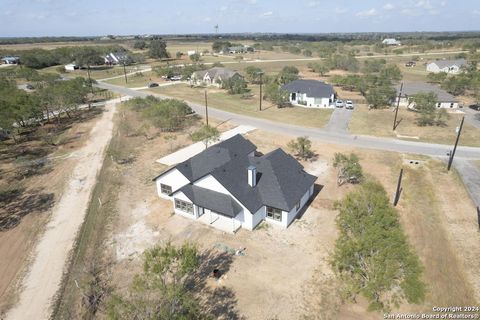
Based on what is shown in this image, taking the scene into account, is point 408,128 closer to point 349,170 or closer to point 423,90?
point 423,90

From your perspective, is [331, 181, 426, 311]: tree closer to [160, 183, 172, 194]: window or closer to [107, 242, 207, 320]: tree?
[107, 242, 207, 320]: tree

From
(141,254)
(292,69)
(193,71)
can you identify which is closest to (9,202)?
(141,254)

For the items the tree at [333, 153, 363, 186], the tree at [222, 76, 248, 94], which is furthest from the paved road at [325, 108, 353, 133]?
the tree at [222, 76, 248, 94]

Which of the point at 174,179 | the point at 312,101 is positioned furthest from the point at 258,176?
the point at 312,101

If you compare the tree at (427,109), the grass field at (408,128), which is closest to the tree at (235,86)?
the grass field at (408,128)

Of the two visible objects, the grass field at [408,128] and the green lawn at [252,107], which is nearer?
the grass field at [408,128]

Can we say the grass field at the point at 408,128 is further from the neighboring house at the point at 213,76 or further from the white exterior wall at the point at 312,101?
the neighboring house at the point at 213,76
